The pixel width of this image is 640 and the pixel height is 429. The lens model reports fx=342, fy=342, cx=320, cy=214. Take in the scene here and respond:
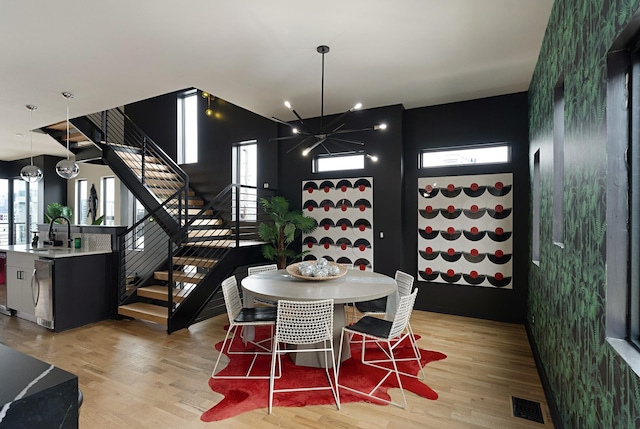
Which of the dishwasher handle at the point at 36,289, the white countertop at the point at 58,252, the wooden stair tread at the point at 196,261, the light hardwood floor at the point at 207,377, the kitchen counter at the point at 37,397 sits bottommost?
the light hardwood floor at the point at 207,377

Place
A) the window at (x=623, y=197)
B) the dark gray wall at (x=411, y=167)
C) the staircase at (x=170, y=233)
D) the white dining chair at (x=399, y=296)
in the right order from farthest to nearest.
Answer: the dark gray wall at (x=411, y=167) → the staircase at (x=170, y=233) → the white dining chair at (x=399, y=296) → the window at (x=623, y=197)

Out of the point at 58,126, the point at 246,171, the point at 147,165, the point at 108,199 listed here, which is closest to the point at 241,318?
the point at 246,171

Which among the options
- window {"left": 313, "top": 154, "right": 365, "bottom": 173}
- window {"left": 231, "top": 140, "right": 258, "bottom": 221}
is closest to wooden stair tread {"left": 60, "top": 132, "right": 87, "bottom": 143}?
window {"left": 231, "top": 140, "right": 258, "bottom": 221}

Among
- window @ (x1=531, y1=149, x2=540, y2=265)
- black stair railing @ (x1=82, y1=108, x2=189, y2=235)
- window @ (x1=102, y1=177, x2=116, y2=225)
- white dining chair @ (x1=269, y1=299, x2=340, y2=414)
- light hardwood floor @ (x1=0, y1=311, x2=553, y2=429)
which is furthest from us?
window @ (x1=102, y1=177, x2=116, y2=225)

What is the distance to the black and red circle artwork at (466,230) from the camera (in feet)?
15.2

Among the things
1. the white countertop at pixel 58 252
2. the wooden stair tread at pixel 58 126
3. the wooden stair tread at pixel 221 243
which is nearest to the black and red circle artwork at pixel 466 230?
the wooden stair tread at pixel 221 243

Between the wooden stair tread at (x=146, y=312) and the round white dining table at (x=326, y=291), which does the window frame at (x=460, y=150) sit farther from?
the wooden stair tread at (x=146, y=312)

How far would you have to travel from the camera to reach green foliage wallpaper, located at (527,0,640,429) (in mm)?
1353

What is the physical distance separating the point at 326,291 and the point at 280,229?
96.4 inches

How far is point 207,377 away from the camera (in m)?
2.98

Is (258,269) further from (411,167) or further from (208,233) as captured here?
(411,167)

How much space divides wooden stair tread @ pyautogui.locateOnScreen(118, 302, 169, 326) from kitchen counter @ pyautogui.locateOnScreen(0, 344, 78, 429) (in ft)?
12.3

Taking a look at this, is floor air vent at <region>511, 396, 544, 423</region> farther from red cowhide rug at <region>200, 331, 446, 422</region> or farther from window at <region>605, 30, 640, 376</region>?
window at <region>605, 30, 640, 376</region>

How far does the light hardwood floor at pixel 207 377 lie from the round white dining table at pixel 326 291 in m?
0.72
